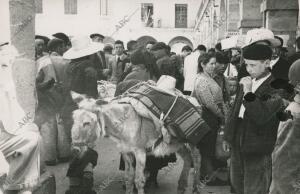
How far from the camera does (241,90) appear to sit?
3.89 metres

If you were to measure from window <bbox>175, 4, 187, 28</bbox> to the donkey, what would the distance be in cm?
2518

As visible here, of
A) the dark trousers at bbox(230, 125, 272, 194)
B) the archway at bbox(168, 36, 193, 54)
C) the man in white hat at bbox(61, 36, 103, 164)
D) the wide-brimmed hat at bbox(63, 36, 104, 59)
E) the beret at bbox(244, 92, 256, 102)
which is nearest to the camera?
the beret at bbox(244, 92, 256, 102)

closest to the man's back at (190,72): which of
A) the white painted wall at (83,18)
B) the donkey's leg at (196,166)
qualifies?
the white painted wall at (83,18)

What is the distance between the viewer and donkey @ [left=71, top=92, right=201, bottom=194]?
4684 mm

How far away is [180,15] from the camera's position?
109 feet

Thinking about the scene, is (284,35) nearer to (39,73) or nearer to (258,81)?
(39,73)

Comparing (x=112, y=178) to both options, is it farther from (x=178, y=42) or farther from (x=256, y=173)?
(x=178, y=42)

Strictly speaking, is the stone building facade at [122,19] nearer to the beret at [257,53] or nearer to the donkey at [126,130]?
the donkey at [126,130]

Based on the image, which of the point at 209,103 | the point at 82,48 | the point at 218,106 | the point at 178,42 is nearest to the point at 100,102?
the point at 209,103

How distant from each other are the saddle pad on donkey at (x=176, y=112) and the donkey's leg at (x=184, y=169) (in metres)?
0.39

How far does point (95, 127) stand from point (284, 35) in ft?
17.4

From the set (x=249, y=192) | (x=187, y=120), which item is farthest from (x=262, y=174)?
(x=187, y=120)

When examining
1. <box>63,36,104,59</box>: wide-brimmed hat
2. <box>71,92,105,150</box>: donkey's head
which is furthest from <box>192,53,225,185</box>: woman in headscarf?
<box>63,36,104,59</box>: wide-brimmed hat

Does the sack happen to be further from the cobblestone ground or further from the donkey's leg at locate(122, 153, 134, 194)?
the donkey's leg at locate(122, 153, 134, 194)
